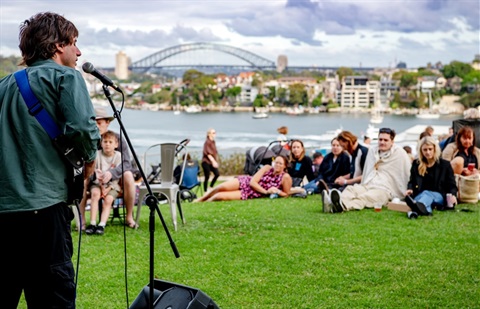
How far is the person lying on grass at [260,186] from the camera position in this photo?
33.9 ft

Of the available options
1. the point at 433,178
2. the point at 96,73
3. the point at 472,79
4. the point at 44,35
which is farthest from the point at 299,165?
the point at 472,79

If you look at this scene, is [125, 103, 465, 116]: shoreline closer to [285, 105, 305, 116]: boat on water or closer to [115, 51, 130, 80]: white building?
[285, 105, 305, 116]: boat on water

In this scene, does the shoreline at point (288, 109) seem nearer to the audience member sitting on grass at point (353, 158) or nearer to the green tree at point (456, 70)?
the green tree at point (456, 70)

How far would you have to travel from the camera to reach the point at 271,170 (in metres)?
10.5

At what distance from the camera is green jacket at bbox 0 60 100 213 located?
2.80 metres

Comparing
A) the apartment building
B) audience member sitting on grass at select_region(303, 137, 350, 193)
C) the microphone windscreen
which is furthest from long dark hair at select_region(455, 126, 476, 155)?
the apartment building

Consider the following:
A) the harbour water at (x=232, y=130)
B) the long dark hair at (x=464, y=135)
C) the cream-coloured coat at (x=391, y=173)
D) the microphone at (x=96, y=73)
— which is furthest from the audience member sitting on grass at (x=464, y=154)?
the harbour water at (x=232, y=130)

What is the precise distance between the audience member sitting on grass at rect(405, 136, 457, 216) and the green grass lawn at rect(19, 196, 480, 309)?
0.93 feet

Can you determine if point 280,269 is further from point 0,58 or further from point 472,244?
point 0,58

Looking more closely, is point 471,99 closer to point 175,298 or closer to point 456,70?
point 456,70

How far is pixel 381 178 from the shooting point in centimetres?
929

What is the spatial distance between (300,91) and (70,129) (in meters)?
130

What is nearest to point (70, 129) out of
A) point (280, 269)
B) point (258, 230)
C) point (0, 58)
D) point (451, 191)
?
point (280, 269)

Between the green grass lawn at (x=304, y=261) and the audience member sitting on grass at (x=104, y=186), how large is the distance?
0.17 metres
